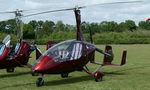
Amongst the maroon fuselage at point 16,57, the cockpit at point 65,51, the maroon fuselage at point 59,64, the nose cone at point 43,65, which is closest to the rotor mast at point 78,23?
the maroon fuselage at point 59,64

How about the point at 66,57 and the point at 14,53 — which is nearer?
the point at 66,57

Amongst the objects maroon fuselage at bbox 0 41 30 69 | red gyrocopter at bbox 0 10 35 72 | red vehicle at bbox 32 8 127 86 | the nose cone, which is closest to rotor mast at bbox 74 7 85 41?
red vehicle at bbox 32 8 127 86

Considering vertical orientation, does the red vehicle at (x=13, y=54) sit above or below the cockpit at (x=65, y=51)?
below

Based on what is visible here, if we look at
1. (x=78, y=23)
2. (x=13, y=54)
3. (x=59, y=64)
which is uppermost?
(x=78, y=23)

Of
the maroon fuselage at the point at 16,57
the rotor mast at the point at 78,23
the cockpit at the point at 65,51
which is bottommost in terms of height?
the maroon fuselage at the point at 16,57

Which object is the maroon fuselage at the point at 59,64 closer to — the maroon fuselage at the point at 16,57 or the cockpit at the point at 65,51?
the cockpit at the point at 65,51

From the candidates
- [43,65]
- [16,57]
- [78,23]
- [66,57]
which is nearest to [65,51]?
[66,57]

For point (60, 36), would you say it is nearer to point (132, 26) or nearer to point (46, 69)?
point (132, 26)

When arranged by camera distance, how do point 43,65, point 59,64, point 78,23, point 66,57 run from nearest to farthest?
point 43,65, point 59,64, point 66,57, point 78,23

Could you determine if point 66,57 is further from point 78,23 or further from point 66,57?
point 78,23

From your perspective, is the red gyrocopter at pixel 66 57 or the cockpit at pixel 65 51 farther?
the cockpit at pixel 65 51

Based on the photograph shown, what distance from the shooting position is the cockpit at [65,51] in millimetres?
10750

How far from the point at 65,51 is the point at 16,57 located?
11.5ft

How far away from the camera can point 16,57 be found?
531 inches
